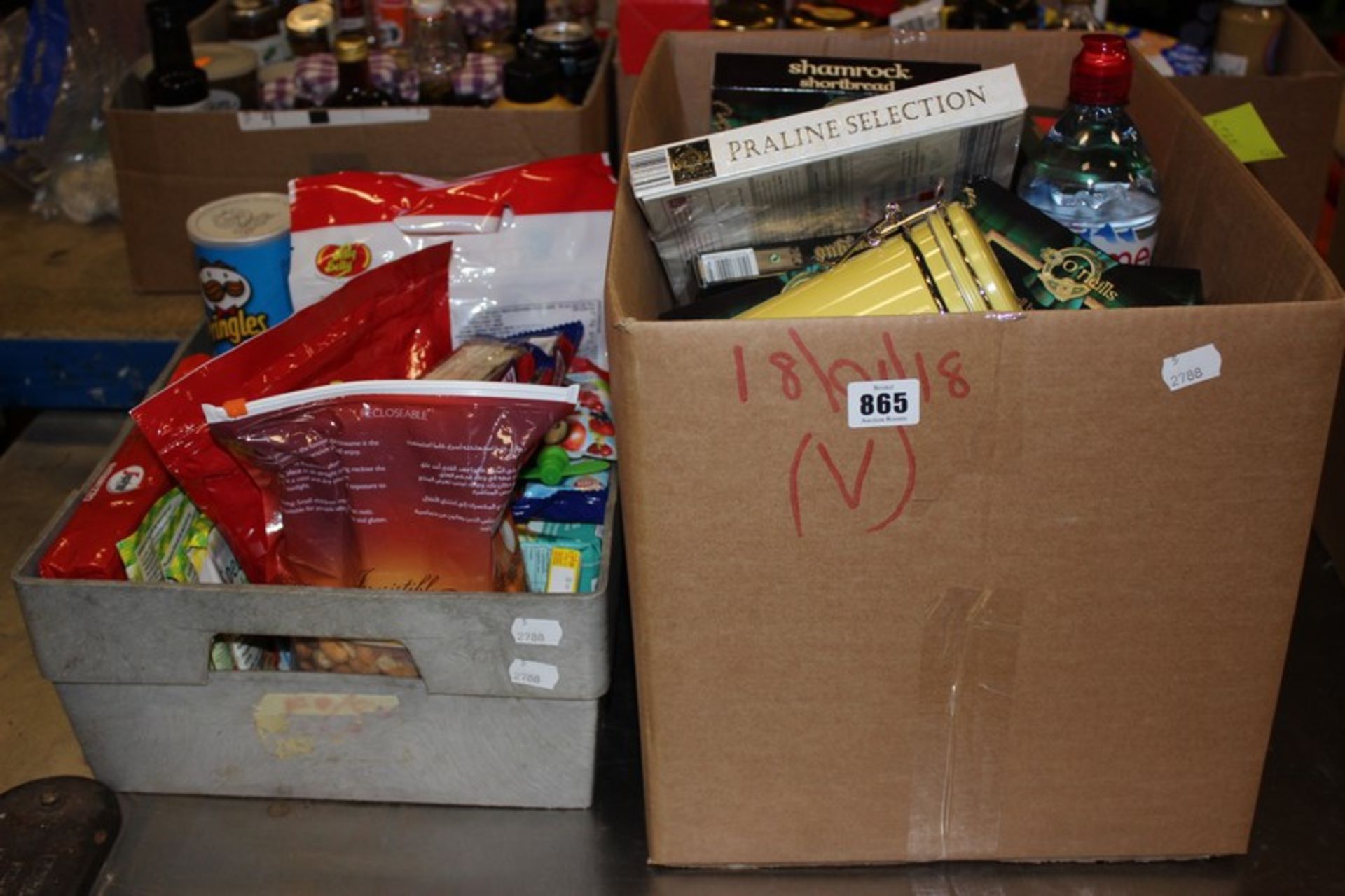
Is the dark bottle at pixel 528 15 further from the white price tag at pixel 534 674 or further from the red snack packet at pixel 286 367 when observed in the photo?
the white price tag at pixel 534 674

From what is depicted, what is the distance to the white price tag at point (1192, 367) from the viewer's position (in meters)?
0.66

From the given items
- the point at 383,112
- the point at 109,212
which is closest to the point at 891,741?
the point at 383,112

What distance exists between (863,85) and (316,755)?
0.65 meters

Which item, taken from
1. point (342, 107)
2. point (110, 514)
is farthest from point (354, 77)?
point (110, 514)

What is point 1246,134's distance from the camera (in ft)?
3.71

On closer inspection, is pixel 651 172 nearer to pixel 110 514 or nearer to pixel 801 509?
pixel 801 509

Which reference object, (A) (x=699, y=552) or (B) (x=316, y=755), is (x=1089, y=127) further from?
(B) (x=316, y=755)

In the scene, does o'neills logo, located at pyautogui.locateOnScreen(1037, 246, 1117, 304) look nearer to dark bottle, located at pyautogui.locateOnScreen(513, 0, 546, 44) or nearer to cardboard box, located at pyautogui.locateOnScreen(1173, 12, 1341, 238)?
cardboard box, located at pyautogui.locateOnScreen(1173, 12, 1341, 238)

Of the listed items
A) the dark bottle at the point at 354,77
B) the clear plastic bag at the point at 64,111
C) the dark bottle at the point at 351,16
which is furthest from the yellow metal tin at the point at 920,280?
the clear plastic bag at the point at 64,111

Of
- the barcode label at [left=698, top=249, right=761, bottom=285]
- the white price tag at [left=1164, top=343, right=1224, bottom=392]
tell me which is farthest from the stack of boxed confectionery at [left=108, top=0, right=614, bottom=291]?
the white price tag at [left=1164, top=343, right=1224, bottom=392]

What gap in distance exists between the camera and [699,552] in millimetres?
716

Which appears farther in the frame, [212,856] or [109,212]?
[109,212]

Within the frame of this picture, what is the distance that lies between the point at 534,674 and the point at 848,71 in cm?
55

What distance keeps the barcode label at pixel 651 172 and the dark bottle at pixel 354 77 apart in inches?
21.4
